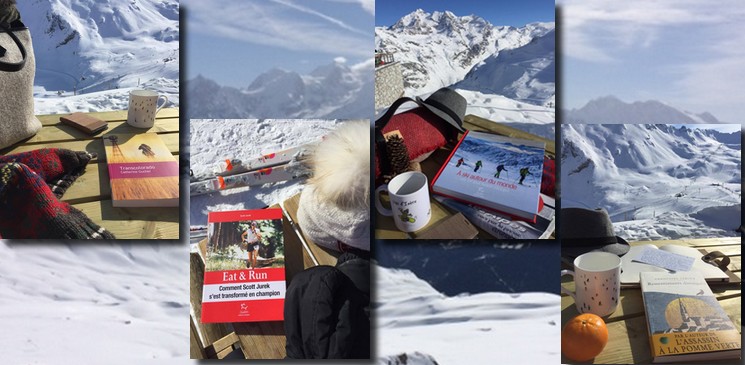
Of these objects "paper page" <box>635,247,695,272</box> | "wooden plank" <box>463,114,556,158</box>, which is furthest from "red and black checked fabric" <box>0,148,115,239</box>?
"paper page" <box>635,247,695,272</box>

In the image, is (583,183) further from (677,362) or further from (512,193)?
(677,362)

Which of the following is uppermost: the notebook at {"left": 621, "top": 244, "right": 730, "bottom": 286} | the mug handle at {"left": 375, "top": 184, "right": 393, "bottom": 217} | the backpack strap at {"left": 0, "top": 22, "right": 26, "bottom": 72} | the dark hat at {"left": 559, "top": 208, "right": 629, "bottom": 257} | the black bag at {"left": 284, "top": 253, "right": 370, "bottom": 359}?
the backpack strap at {"left": 0, "top": 22, "right": 26, "bottom": 72}

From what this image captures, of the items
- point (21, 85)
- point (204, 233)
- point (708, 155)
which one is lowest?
point (204, 233)

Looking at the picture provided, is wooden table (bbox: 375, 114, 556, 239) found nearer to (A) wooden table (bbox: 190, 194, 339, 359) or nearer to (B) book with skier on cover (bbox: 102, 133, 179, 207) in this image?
(A) wooden table (bbox: 190, 194, 339, 359)

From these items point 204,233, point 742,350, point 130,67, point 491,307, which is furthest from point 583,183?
point 130,67

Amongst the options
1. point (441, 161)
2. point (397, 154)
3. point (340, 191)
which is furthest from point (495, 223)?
point (340, 191)

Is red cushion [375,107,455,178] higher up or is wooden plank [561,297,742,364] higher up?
red cushion [375,107,455,178]

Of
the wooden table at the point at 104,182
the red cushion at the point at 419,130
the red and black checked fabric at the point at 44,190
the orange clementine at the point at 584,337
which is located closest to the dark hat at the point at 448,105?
the red cushion at the point at 419,130
